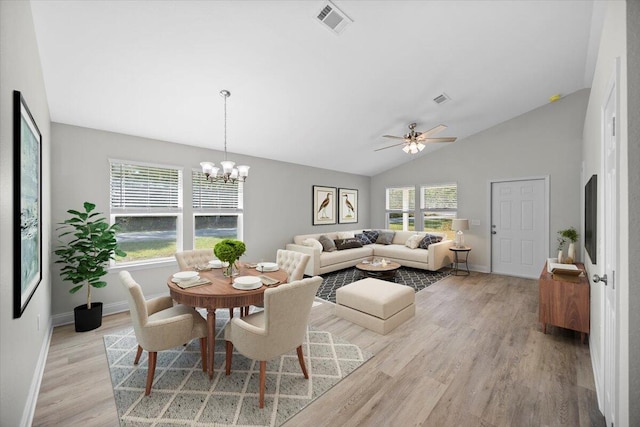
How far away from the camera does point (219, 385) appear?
212 cm

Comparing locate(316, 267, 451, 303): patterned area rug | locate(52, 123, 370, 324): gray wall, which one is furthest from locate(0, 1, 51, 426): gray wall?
locate(316, 267, 451, 303): patterned area rug

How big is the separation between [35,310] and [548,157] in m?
7.41

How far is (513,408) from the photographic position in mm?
1865

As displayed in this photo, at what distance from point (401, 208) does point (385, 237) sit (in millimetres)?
1054

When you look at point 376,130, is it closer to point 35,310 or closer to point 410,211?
point 410,211

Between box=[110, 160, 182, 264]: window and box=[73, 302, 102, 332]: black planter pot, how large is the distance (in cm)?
77

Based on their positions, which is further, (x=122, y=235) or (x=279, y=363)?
(x=122, y=235)

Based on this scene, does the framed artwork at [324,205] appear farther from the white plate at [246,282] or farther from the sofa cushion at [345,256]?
the white plate at [246,282]

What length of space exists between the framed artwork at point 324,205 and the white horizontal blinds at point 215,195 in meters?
2.01

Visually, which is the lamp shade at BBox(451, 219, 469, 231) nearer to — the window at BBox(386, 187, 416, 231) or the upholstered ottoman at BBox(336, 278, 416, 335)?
the window at BBox(386, 187, 416, 231)

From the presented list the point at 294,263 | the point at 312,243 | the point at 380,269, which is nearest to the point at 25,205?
the point at 294,263

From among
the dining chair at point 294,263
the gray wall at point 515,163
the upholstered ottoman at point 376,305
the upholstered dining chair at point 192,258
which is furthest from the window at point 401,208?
the upholstered dining chair at point 192,258

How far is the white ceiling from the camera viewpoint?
2.19 m

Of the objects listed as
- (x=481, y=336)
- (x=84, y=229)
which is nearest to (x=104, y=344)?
(x=84, y=229)
